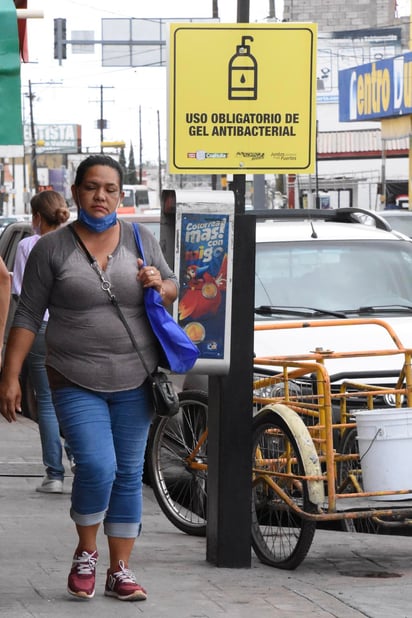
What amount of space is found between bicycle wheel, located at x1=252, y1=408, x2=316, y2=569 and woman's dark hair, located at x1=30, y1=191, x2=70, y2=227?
2.66 metres

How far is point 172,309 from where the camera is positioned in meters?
6.59

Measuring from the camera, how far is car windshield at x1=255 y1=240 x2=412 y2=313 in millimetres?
9266

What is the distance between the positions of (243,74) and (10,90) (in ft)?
4.63

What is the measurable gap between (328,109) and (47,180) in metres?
46.9

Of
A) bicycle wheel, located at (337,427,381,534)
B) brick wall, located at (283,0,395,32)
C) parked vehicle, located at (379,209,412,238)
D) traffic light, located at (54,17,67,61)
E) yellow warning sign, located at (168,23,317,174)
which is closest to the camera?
bicycle wheel, located at (337,427,381,534)

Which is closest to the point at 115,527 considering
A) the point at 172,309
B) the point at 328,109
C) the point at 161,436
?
the point at 172,309

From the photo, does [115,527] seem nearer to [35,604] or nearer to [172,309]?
[35,604]

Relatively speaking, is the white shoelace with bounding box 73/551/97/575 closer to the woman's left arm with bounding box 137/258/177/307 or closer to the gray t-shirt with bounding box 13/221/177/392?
the gray t-shirt with bounding box 13/221/177/392

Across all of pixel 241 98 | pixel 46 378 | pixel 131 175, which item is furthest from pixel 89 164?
pixel 131 175

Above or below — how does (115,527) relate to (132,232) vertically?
below

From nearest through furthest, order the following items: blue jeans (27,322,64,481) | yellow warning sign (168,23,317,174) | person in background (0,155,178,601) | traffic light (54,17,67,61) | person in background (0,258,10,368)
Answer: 1. person in background (0,258,10,368)
2. person in background (0,155,178,601)
3. yellow warning sign (168,23,317,174)
4. blue jeans (27,322,64,481)
5. traffic light (54,17,67,61)

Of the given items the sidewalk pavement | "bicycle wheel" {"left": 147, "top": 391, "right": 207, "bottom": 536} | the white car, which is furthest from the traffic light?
"bicycle wheel" {"left": 147, "top": 391, "right": 207, "bottom": 536}

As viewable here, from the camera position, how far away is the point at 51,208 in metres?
9.16

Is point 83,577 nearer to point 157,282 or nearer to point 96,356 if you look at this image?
point 96,356
